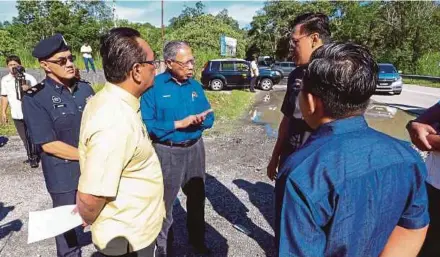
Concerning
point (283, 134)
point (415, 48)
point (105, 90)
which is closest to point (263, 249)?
point (283, 134)

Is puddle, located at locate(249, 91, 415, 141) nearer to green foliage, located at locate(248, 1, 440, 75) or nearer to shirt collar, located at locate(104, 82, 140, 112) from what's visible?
shirt collar, located at locate(104, 82, 140, 112)

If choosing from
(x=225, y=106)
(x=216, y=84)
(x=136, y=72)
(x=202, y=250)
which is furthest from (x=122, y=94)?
(x=216, y=84)

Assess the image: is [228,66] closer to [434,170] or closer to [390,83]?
[390,83]

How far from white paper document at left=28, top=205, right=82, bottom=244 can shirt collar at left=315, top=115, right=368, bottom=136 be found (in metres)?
1.46

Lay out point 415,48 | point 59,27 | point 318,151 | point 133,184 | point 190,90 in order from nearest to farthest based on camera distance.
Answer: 1. point 318,151
2. point 133,184
3. point 190,90
4. point 415,48
5. point 59,27

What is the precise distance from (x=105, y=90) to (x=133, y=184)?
0.48m

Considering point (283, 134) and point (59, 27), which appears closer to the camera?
point (283, 134)

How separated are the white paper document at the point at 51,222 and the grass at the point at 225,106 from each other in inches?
289

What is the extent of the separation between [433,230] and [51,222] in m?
2.14

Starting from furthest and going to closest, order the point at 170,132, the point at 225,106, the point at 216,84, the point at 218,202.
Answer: the point at 216,84 < the point at 225,106 < the point at 218,202 < the point at 170,132

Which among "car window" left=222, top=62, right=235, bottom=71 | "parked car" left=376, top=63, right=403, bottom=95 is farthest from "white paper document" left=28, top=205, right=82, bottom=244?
"parked car" left=376, top=63, right=403, bottom=95

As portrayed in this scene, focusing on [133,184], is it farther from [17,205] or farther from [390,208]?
[17,205]

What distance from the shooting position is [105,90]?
165 centimetres

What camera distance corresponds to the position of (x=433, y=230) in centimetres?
189
